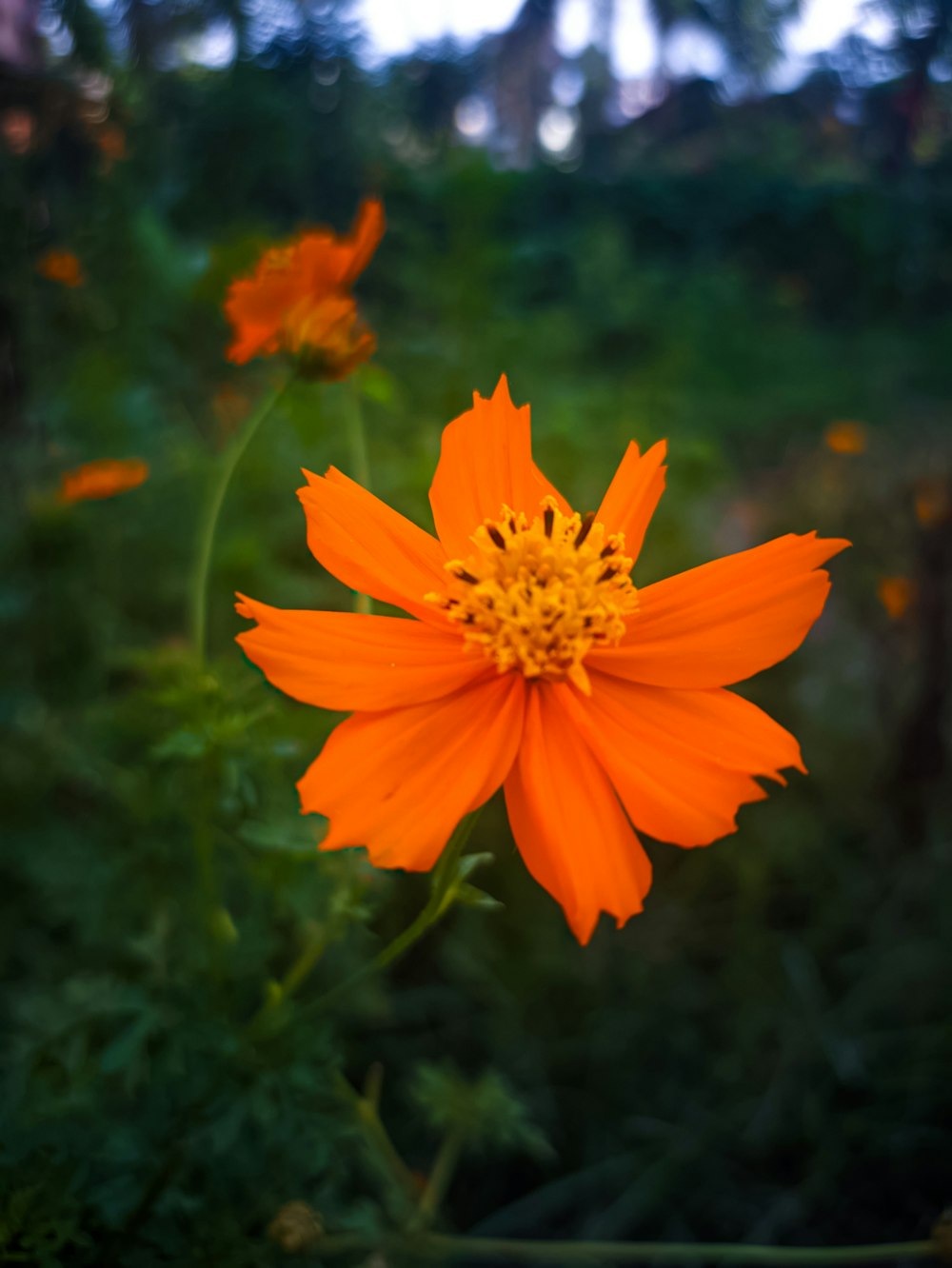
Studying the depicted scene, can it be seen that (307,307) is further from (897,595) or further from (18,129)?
(18,129)

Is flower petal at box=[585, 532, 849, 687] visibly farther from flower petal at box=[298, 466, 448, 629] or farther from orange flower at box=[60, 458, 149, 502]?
orange flower at box=[60, 458, 149, 502]

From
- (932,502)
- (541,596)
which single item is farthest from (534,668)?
(932,502)

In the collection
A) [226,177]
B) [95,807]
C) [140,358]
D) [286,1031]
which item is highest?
[226,177]

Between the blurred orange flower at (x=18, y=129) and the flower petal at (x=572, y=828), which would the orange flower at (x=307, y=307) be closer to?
the flower petal at (x=572, y=828)

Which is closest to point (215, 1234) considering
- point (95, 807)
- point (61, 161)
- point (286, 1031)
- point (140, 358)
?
point (286, 1031)

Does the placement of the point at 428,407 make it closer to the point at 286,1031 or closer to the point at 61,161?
the point at 61,161

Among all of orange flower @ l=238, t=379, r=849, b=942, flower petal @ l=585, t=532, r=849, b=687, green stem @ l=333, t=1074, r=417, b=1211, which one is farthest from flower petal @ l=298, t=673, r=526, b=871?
green stem @ l=333, t=1074, r=417, b=1211
